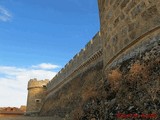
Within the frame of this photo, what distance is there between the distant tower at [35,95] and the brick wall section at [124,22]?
24.8 m

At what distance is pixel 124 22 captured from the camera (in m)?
6.34

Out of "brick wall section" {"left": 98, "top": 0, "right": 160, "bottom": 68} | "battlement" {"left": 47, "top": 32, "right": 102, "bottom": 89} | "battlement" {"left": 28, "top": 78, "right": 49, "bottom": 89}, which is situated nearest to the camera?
"brick wall section" {"left": 98, "top": 0, "right": 160, "bottom": 68}

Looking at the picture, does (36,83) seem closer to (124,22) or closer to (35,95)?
(35,95)

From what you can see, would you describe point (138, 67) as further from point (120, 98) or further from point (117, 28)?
point (117, 28)

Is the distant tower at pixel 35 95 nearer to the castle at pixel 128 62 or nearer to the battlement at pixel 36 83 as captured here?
the battlement at pixel 36 83

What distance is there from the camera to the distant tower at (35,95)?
31344 millimetres

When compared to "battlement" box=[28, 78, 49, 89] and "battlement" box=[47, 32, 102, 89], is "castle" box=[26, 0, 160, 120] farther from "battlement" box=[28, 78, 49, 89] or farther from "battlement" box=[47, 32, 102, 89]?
"battlement" box=[28, 78, 49, 89]

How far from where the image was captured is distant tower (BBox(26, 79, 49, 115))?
31344mm

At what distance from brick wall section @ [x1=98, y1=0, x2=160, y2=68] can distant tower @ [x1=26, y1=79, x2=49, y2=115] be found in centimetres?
2483

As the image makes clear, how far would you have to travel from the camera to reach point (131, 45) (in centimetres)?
594

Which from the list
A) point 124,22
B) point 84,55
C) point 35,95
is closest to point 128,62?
point 124,22

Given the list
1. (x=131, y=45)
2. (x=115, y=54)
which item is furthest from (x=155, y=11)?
(x=115, y=54)

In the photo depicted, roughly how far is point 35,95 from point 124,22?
88.0 ft

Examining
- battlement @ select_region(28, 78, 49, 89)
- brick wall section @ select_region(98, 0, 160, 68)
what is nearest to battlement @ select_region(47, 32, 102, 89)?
brick wall section @ select_region(98, 0, 160, 68)
